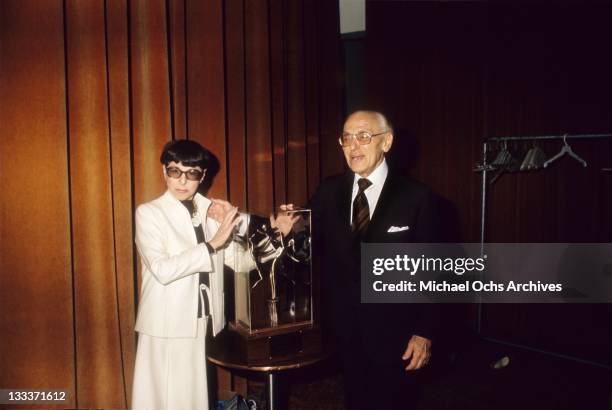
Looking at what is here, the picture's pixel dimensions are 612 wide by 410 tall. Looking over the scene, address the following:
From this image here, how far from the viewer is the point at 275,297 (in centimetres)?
194

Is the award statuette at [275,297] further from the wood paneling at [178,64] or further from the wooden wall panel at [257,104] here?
the wooden wall panel at [257,104]

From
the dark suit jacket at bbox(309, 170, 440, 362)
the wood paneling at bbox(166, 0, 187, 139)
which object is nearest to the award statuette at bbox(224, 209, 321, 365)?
the dark suit jacket at bbox(309, 170, 440, 362)

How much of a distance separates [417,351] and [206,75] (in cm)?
180

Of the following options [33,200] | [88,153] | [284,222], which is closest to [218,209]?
[284,222]

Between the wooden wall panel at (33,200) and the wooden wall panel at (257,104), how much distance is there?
1161 mm

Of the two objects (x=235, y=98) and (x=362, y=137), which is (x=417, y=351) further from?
(x=235, y=98)

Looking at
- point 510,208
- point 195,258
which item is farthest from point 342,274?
point 510,208

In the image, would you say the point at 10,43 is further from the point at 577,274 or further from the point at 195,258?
the point at 577,274

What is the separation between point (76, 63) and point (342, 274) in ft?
4.94

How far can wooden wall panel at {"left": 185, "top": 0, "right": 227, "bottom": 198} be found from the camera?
2553 millimetres

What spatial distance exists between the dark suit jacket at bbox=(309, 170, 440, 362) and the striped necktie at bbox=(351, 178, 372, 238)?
0.03 meters

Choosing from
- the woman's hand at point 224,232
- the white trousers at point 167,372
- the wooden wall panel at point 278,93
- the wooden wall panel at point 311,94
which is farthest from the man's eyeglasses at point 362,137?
the wooden wall panel at point 311,94

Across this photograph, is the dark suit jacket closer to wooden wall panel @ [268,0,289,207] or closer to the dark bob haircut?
the dark bob haircut

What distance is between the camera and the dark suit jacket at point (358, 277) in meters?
1.97
